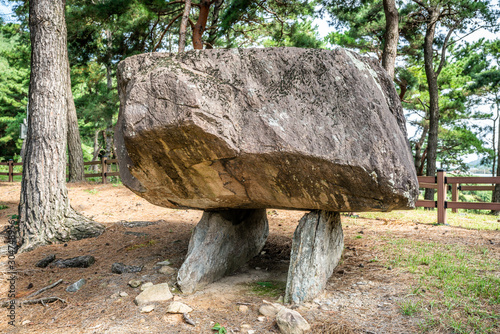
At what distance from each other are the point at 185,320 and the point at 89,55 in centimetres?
980

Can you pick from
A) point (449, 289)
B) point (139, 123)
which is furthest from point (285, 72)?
point (449, 289)

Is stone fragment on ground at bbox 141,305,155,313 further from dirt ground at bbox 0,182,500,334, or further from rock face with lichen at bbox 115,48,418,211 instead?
rock face with lichen at bbox 115,48,418,211

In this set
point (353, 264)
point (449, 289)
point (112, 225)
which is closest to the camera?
point (449, 289)

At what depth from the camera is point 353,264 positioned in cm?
395

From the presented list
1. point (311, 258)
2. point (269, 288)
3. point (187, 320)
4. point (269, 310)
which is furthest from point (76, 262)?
point (311, 258)

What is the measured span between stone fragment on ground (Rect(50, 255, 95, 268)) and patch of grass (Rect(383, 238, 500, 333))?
3.71 m

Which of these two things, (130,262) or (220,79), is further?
(130,262)

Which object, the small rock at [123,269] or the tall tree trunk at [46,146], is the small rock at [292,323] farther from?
the tall tree trunk at [46,146]

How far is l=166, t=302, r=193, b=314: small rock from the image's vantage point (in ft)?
9.55

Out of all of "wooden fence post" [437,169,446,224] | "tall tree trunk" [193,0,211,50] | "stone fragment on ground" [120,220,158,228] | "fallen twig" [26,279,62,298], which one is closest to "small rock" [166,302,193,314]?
"fallen twig" [26,279,62,298]

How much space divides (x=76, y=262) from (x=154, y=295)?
1.68 meters

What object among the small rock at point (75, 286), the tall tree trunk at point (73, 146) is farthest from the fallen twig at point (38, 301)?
the tall tree trunk at point (73, 146)

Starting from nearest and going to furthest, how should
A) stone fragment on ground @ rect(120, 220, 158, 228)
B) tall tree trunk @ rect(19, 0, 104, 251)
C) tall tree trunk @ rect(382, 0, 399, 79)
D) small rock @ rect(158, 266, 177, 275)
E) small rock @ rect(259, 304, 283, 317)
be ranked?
small rock @ rect(259, 304, 283, 317) < small rock @ rect(158, 266, 177, 275) < tall tree trunk @ rect(19, 0, 104, 251) < stone fragment on ground @ rect(120, 220, 158, 228) < tall tree trunk @ rect(382, 0, 399, 79)

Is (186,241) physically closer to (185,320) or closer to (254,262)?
(254,262)
